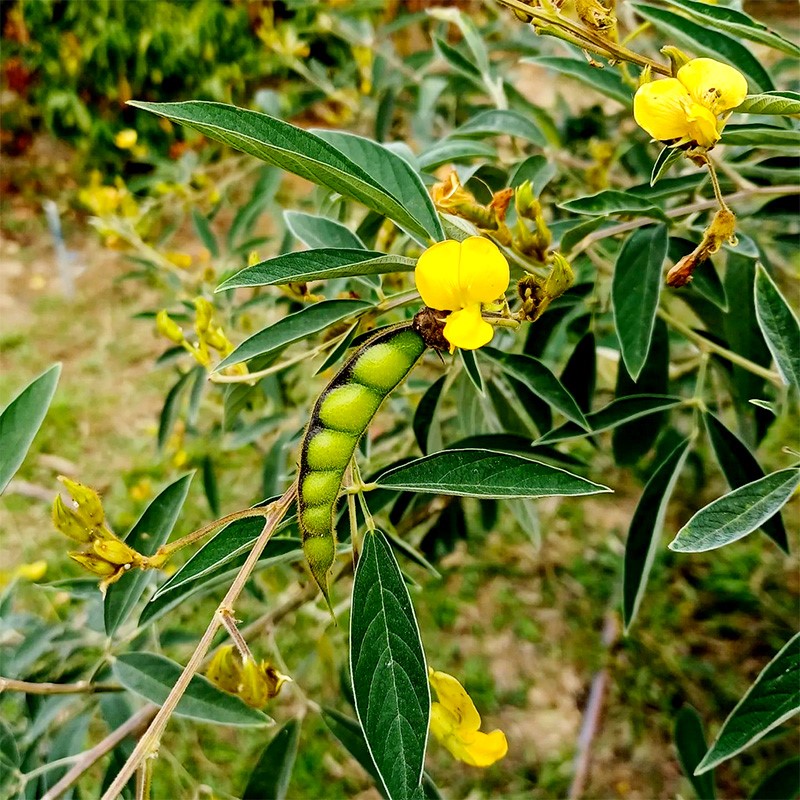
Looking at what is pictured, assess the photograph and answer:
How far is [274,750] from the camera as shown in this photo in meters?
0.75

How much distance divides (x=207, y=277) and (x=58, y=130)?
255 centimetres

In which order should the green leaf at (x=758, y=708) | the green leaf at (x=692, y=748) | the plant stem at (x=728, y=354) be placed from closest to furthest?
the green leaf at (x=758, y=708) → the plant stem at (x=728, y=354) → the green leaf at (x=692, y=748)

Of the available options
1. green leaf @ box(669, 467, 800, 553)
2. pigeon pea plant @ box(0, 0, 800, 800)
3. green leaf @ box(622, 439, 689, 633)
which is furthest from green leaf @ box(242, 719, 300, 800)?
green leaf @ box(669, 467, 800, 553)

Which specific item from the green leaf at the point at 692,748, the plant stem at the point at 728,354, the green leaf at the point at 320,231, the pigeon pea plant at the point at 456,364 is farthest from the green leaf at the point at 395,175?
the green leaf at the point at 692,748

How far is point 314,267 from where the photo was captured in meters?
0.49

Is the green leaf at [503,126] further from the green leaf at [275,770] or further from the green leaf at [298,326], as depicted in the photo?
the green leaf at [275,770]

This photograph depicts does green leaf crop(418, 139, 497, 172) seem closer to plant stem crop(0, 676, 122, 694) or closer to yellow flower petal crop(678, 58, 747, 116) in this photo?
yellow flower petal crop(678, 58, 747, 116)

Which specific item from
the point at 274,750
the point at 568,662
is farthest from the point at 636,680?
the point at 274,750

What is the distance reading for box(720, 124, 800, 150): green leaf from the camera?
0.55 meters

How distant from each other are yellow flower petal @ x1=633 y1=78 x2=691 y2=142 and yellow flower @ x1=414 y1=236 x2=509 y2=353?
11 cm

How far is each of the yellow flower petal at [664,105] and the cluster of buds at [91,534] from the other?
39cm

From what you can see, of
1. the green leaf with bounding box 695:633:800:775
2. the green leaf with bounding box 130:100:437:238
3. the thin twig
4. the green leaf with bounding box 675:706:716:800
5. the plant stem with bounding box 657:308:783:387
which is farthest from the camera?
the green leaf with bounding box 675:706:716:800

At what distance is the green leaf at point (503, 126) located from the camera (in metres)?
0.83

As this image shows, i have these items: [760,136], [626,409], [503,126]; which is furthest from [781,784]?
[503,126]
